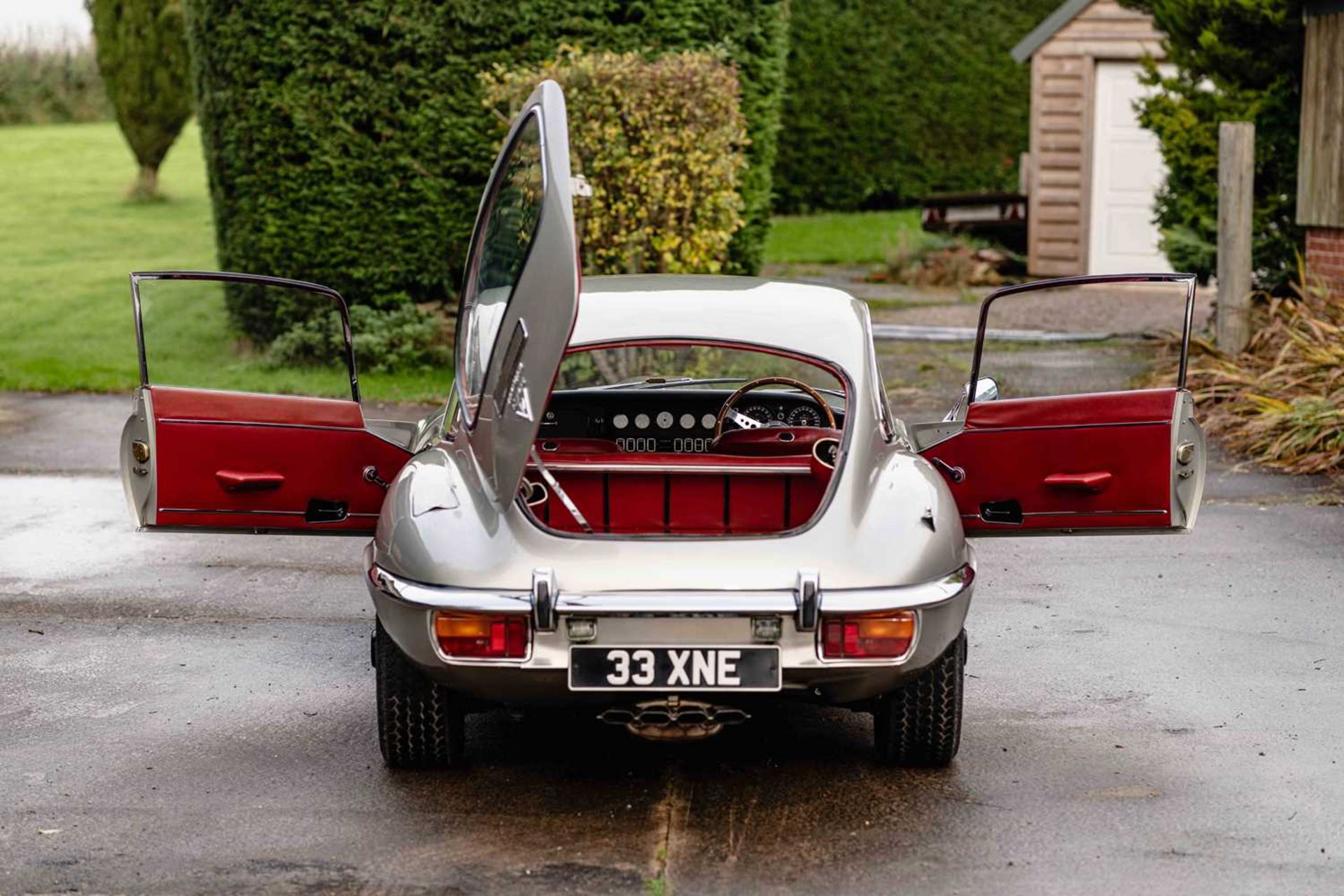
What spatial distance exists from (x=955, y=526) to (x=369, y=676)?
2.36m

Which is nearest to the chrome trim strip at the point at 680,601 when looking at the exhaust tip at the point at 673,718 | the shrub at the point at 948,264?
the exhaust tip at the point at 673,718

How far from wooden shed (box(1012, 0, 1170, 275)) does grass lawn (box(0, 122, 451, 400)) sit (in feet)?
31.8

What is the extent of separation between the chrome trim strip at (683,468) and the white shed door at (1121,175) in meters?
15.7

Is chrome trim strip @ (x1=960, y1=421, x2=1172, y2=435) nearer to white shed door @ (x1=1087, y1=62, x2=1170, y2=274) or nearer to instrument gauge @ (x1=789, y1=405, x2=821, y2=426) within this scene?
instrument gauge @ (x1=789, y1=405, x2=821, y2=426)

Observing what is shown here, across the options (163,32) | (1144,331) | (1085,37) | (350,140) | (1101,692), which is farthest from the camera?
(163,32)

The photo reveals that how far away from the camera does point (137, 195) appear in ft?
101

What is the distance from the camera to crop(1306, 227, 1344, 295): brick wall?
1238 centimetres

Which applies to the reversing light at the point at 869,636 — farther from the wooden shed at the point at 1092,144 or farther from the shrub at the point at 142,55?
the shrub at the point at 142,55

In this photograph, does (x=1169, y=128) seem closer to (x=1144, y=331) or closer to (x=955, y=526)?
(x=1144, y=331)

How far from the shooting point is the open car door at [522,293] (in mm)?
4297

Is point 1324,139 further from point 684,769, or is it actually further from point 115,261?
point 115,261

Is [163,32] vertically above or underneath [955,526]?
above

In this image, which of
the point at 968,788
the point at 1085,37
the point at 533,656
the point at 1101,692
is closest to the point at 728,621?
the point at 533,656

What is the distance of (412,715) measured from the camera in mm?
4992
